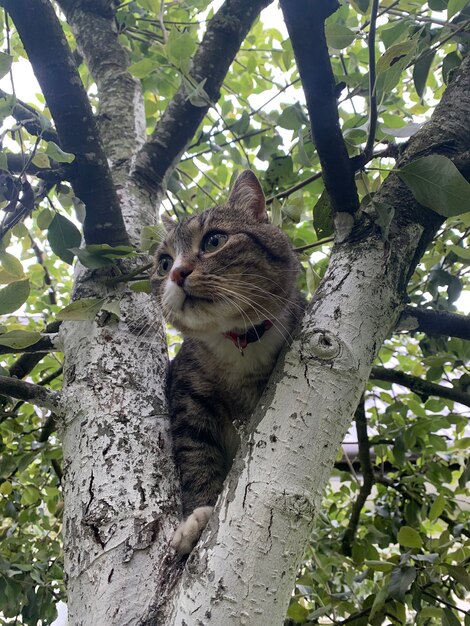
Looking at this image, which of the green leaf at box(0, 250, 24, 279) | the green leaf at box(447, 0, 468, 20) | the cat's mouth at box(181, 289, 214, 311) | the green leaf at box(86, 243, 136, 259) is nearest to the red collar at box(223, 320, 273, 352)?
the cat's mouth at box(181, 289, 214, 311)

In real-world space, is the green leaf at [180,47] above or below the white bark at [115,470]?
above

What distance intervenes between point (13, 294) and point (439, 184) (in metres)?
1.08

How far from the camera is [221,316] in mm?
1807

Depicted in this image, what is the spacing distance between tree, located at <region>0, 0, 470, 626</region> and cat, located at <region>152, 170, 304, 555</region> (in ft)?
0.41

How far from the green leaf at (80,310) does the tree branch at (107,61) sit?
1.30 m

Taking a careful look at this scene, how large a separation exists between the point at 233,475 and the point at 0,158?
38.6 inches

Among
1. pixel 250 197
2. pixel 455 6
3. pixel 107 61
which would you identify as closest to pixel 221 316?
pixel 250 197

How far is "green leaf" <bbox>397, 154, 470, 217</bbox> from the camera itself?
116 centimetres

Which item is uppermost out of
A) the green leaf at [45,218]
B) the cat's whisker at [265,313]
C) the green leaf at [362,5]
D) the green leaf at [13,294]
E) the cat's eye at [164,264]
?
the green leaf at [362,5]

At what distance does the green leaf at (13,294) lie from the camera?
4.51 ft

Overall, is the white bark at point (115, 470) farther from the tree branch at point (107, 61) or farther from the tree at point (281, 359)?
the tree branch at point (107, 61)

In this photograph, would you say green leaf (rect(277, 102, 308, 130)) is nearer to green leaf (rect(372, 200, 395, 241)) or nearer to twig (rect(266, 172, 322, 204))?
twig (rect(266, 172, 322, 204))

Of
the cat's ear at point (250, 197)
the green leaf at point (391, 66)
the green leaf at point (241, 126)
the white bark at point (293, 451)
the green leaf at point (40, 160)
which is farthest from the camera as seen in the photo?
the green leaf at point (241, 126)

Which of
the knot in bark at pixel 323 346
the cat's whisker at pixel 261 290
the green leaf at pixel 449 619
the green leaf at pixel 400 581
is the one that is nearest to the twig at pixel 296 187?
the cat's whisker at pixel 261 290
